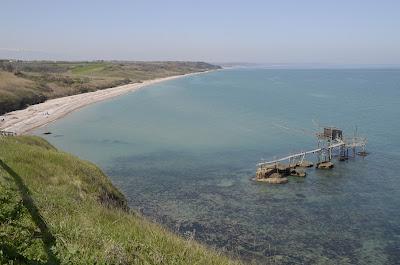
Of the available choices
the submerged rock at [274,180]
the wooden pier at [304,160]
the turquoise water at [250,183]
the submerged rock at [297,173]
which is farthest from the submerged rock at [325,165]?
the submerged rock at [274,180]

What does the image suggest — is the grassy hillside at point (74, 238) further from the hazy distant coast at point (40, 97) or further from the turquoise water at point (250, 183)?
the hazy distant coast at point (40, 97)

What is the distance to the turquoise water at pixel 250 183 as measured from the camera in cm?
2686

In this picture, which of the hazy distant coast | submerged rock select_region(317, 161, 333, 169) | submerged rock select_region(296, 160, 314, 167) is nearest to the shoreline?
the hazy distant coast

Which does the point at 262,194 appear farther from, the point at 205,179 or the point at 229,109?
the point at 229,109

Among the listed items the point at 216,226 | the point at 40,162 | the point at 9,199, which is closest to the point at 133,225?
the point at 9,199

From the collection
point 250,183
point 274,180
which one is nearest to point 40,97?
point 250,183

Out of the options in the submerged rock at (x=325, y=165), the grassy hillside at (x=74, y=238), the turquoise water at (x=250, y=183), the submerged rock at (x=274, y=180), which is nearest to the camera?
the grassy hillside at (x=74, y=238)

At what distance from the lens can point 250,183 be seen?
133 ft

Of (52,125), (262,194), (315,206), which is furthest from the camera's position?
(52,125)

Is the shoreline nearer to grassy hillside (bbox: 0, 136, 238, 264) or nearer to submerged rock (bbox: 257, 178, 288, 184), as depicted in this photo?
submerged rock (bbox: 257, 178, 288, 184)

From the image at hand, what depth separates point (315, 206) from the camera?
34.2 metres

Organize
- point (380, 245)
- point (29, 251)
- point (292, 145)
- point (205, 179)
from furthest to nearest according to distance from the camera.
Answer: point (292, 145) → point (205, 179) → point (380, 245) → point (29, 251)

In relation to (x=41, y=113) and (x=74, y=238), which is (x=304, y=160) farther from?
(x=41, y=113)

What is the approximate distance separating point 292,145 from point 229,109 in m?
46.7
